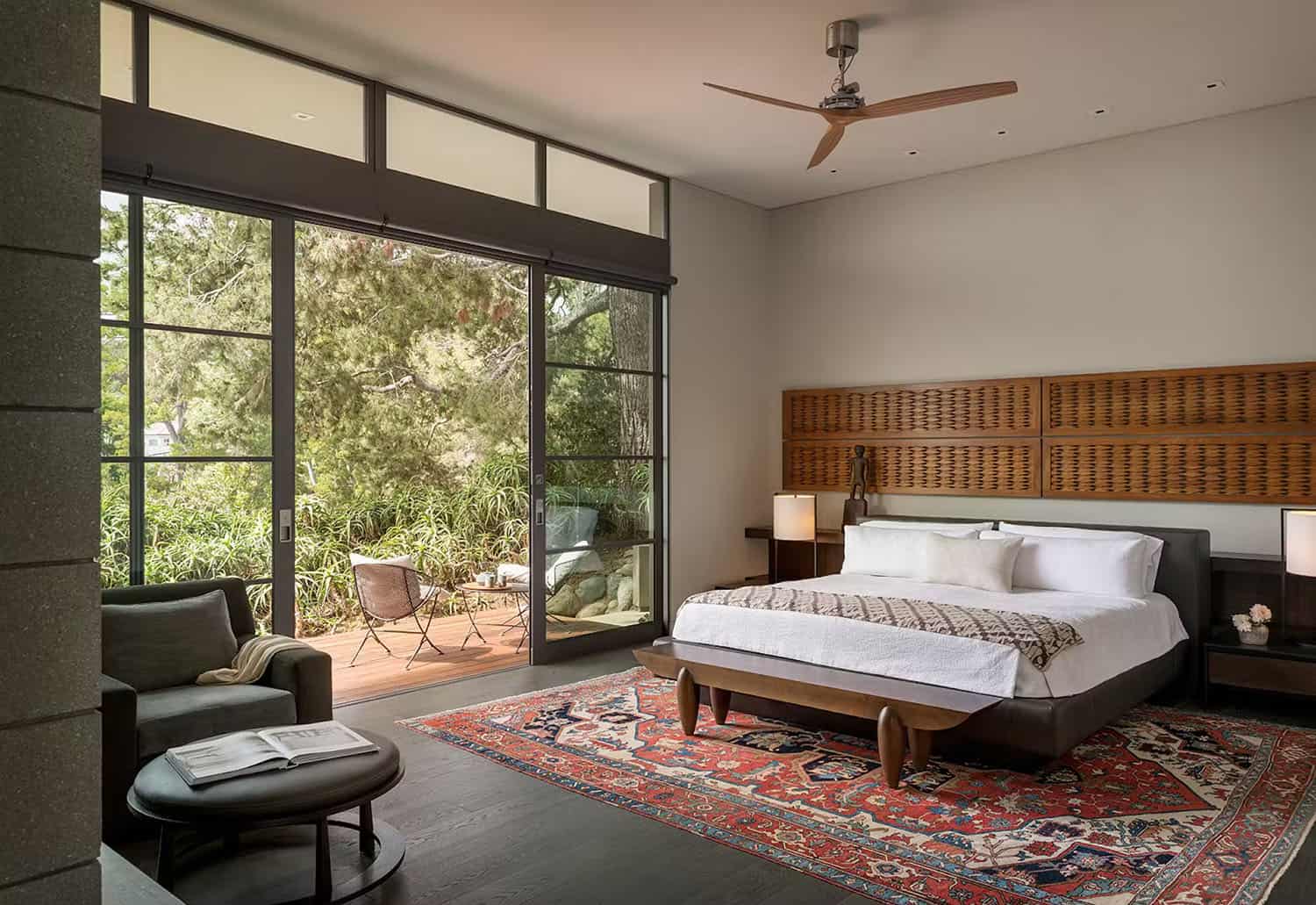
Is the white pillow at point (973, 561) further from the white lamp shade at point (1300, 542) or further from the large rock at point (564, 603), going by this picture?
the large rock at point (564, 603)

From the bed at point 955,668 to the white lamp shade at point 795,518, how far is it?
4.04ft

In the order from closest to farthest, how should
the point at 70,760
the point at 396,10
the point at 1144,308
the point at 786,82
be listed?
the point at 70,760 < the point at 396,10 < the point at 786,82 < the point at 1144,308

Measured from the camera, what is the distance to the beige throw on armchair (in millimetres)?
3627

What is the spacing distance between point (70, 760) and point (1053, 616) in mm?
4002

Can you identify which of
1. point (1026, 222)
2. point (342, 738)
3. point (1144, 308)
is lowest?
point (342, 738)

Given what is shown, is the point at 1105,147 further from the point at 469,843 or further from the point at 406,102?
the point at 469,843

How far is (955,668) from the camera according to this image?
3.77 metres

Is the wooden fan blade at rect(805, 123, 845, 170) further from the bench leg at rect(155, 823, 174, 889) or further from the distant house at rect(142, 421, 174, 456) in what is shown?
the bench leg at rect(155, 823, 174, 889)

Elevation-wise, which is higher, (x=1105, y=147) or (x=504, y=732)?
(x=1105, y=147)

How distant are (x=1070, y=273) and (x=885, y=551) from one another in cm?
213

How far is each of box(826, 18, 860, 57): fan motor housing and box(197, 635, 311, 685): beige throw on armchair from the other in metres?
3.52

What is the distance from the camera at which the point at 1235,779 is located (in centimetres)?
362

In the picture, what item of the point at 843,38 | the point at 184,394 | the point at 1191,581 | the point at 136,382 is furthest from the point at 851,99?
the point at 136,382

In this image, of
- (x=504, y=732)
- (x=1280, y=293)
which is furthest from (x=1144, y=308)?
(x=504, y=732)
